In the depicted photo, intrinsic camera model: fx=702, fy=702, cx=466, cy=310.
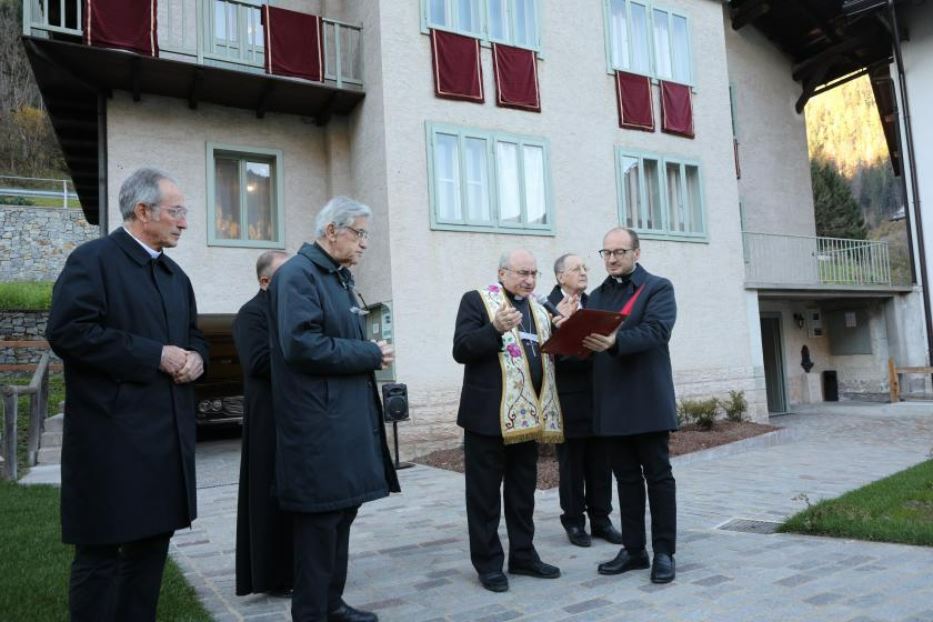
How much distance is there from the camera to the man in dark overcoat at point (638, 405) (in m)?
4.06

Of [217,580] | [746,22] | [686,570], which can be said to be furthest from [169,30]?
[746,22]

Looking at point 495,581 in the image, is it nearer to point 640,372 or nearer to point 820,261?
point 640,372

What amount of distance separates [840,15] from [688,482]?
15.8m

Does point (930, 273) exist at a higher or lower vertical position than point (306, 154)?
lower

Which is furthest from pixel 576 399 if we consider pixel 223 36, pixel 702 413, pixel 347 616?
pixel 223 36

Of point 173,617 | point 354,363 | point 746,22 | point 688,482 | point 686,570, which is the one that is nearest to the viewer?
point 354,363

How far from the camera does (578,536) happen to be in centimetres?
495

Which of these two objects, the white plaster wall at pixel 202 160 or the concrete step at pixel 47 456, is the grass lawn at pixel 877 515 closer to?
the white plaster wall at pixel 202 160

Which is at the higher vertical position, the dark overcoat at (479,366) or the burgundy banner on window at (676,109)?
the burgundy banner on window at (676,109)

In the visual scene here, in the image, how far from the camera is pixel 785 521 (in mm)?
5227

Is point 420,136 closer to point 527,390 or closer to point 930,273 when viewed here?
point 527,390

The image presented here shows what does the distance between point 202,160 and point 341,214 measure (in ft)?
28.0

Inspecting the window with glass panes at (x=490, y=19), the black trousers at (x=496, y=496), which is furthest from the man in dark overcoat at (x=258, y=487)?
the window with glass panes at (x=490, y=19)

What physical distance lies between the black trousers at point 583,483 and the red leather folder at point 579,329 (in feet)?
3.96
